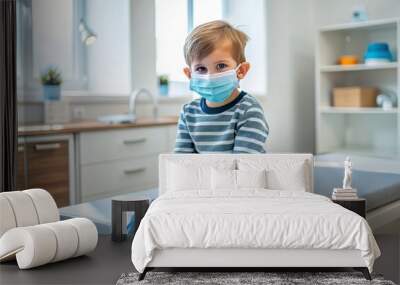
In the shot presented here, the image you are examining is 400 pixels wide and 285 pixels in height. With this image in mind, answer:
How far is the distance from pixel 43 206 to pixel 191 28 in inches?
139

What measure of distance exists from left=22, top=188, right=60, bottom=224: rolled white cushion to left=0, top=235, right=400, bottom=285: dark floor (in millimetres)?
201

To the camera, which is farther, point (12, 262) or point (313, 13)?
point (313, 13)

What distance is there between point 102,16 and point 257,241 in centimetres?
338

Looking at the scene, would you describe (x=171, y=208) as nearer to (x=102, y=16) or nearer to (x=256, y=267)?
(x=256, y=267)

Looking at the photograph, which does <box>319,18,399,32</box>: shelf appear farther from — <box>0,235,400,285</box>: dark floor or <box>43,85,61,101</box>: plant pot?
<box>0,235,400,285</box>: dark floor

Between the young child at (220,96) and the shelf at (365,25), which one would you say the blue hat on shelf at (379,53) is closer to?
the shelf at (365,25)

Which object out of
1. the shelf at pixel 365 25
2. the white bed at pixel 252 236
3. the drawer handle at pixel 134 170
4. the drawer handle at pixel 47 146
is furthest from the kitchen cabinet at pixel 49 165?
the shelf at pixel 365 25

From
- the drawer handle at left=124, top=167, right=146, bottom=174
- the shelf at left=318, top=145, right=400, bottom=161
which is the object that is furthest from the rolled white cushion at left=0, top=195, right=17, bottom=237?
the shelf at left=318, top=145, right=400, bottom=161

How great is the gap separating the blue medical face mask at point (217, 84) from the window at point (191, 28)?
2.92 m

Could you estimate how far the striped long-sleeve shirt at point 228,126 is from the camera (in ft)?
7.57

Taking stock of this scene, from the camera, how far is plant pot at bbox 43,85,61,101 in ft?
13.3

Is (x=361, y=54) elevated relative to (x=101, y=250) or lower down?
elevated

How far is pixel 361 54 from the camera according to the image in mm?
5828

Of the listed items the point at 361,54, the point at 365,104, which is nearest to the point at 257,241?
the point at 365,104
